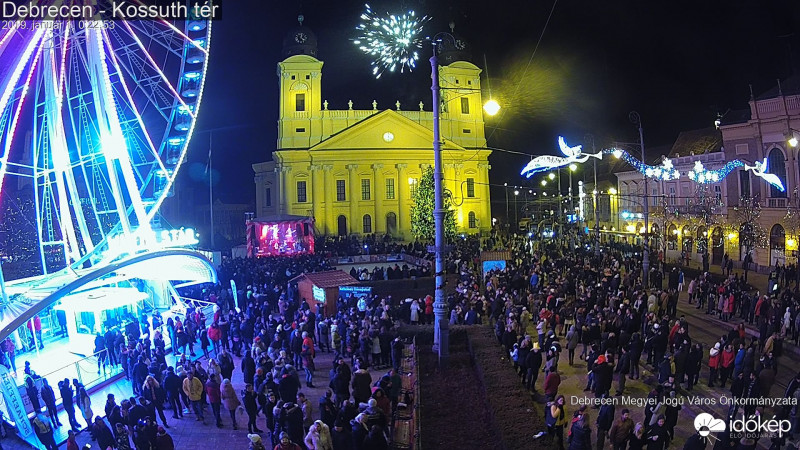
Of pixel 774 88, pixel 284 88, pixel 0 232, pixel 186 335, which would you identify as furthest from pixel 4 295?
pixel 284 88

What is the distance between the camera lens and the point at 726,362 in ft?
43.0

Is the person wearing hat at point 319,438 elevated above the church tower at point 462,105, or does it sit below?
below

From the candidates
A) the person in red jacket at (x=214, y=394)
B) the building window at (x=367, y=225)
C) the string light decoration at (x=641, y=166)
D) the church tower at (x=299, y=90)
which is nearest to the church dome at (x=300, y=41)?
the church tower at (x=299, y=90)

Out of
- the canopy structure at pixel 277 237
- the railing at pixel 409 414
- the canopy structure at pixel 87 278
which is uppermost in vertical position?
the canopy structure at pixel 277 237

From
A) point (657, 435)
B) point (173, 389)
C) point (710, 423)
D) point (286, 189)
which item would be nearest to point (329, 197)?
point (286, 189)

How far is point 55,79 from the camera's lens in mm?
16516

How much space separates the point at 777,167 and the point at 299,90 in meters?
38.5

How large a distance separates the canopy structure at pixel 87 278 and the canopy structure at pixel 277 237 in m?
16.5

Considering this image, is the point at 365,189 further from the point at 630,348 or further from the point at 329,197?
the point at 630,348

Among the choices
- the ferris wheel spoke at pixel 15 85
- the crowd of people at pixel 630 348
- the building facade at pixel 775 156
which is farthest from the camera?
the building facade at pixel 775 156

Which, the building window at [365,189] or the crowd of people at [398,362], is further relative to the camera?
the building window at [365,189]

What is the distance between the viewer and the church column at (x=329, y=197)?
177ft

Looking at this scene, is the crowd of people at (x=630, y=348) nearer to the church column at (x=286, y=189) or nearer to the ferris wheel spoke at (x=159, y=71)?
the ferris wheel spoke at (x=159, y=71)

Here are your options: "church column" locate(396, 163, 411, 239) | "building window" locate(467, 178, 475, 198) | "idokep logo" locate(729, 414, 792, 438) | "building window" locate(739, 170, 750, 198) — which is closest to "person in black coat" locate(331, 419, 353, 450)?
"idokep logo" locate(729, 414, 792, 438)
